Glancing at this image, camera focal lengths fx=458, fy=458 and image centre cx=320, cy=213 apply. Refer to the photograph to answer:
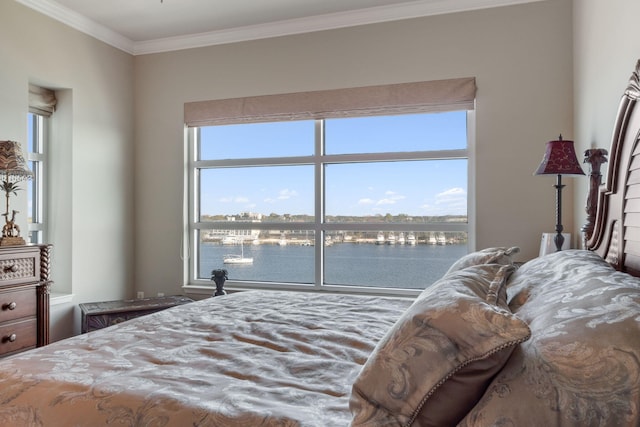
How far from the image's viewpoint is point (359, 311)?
213cm

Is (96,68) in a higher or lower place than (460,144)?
higher

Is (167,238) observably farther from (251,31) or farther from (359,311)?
(359,311)

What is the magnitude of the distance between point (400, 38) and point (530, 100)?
112 centimetres

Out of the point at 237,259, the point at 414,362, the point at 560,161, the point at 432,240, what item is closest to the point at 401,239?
the point at 432,240

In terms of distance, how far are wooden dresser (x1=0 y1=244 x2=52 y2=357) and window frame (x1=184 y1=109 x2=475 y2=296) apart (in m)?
1.36

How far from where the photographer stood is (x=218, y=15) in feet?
12.6

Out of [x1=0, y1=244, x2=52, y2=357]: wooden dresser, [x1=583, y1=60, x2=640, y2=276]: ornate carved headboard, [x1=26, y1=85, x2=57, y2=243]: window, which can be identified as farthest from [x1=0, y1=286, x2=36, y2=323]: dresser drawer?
[x1=583, y1=60, x2=640, y2=276]: ornate carved headboard

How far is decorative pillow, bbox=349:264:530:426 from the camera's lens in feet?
2.81

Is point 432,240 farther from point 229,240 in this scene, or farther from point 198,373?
point 198,373

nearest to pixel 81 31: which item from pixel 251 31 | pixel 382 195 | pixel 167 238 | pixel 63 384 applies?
pixel 251 31

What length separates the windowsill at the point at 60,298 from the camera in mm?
3627

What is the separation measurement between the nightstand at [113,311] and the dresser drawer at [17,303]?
20.8 inches

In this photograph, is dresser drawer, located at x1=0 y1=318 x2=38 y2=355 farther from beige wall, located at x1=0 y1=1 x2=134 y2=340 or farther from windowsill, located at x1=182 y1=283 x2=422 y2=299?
windowsill, located at x1=182 y1=283 x2=422 y2=299

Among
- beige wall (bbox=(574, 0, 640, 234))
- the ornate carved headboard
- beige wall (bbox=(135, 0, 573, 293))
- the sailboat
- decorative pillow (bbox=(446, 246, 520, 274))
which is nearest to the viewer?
the ornate carved headboard
